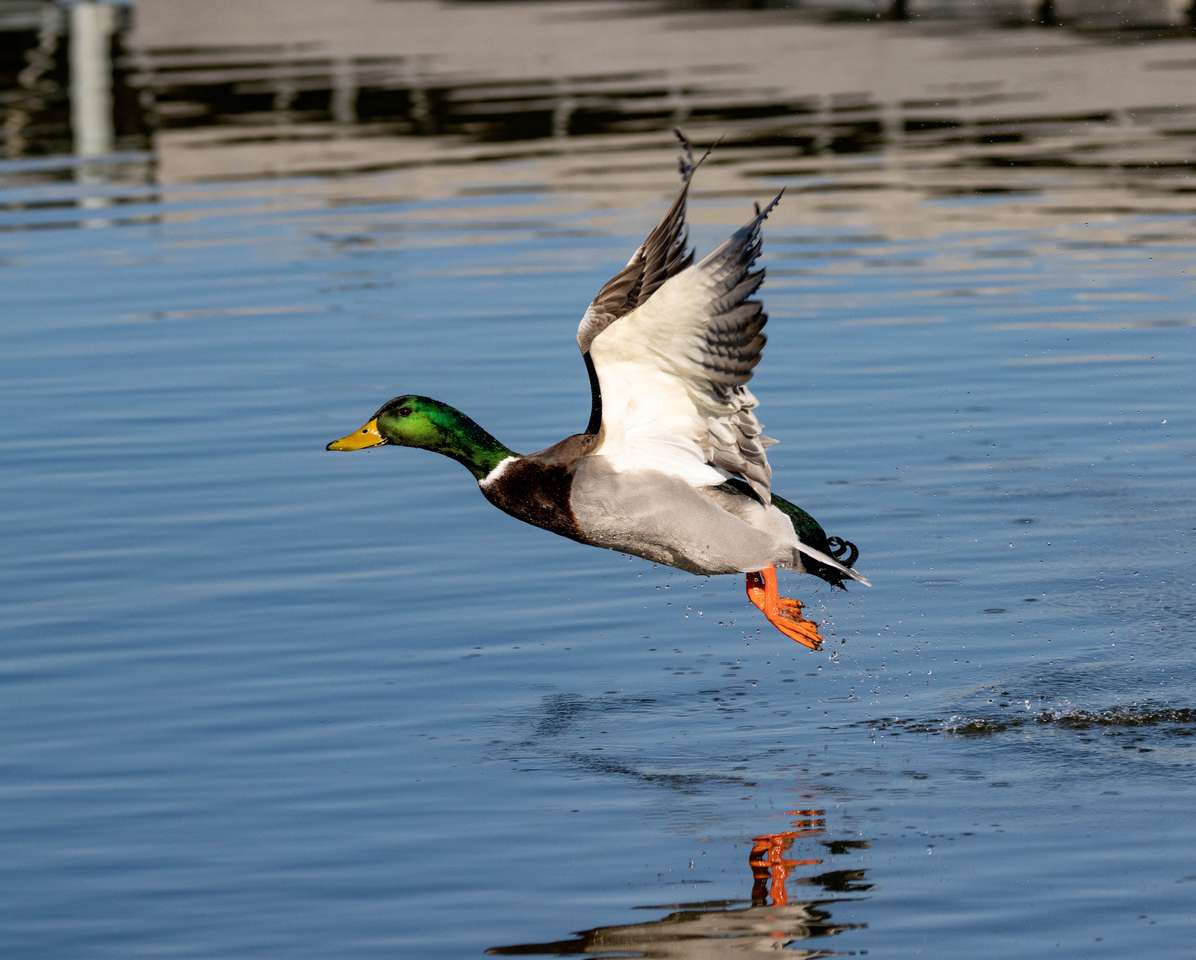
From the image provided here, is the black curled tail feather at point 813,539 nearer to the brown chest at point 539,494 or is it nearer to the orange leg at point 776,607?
the orange leg at point 776,607

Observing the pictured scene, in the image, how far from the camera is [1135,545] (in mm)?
11086

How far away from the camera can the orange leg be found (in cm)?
907

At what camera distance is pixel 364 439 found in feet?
30.3

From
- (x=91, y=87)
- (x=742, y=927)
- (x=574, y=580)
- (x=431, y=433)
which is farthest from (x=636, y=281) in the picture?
(x=91, y=87)

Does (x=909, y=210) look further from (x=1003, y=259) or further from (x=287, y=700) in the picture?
(x=287, y=700)

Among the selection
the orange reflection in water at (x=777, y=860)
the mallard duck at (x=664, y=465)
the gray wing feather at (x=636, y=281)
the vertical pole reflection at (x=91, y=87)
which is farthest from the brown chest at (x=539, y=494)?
the vertical pole reflection at (x=91, y=87)

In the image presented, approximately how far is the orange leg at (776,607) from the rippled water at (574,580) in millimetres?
263

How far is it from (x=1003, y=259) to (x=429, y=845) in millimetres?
10650

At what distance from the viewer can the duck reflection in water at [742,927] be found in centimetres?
696

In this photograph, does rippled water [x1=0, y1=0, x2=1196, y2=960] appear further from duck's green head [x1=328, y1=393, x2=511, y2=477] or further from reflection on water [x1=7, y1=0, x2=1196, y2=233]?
duck's green head [x1=328, y1=393, x2=511, y2=477]

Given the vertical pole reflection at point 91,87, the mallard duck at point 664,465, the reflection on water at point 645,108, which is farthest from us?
the vertical pole reflection at point 91,87

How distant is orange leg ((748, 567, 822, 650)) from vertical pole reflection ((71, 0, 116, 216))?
1291 centimetres

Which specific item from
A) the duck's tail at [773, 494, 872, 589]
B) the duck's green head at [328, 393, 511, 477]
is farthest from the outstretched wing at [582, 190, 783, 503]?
the duck's green head at [328, 393, 511, 477]

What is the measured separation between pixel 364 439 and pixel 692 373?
4.66 ft
